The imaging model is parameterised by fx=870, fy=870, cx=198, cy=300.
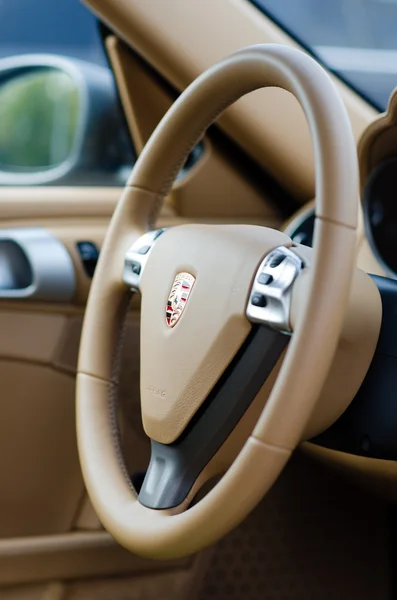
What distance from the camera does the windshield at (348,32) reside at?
4.83ft

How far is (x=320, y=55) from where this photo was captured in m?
1.49

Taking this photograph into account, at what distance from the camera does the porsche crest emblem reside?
39.1 inches

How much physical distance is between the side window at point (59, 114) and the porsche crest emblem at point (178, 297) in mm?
760

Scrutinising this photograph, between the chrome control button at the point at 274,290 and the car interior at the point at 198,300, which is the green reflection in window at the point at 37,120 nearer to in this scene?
the car interior at the point at 198,300

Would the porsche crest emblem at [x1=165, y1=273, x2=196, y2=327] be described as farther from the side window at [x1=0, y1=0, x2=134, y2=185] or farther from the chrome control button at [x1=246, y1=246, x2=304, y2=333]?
the side window at [x1=0, y1=0, x2=134, y2=185]

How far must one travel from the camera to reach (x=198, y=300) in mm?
969

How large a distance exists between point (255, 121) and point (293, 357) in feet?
2.61

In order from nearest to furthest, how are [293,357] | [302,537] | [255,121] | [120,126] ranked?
[293,357]
[255,121]
[302,537]
[120,126]

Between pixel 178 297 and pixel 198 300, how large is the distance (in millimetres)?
46

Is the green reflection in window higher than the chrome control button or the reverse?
the reverse

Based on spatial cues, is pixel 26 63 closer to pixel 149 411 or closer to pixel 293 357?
pixel 149 411

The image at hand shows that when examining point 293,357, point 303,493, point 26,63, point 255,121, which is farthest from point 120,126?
point 293,357

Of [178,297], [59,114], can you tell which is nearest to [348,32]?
[59,114]

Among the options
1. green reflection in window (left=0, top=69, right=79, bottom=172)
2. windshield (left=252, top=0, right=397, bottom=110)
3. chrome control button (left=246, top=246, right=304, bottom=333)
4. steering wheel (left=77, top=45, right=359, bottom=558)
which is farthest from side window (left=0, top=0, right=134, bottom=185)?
chrome control button (left=246, top=246, right=304, bottom=333)
